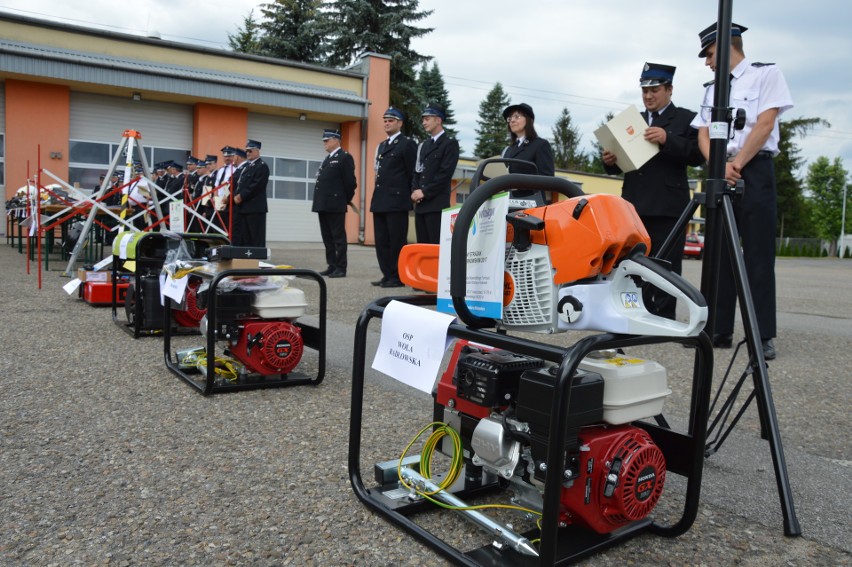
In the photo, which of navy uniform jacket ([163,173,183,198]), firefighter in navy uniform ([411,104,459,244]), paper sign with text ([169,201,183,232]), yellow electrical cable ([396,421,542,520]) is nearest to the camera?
yellow electrical cable ([396,421,542,520])

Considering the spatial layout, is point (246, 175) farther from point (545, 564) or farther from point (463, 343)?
point (545, 564)

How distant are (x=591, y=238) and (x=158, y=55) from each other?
19.1 meters

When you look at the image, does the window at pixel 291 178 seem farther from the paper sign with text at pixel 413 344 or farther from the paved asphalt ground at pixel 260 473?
the paper sign with text at pixel 413 344

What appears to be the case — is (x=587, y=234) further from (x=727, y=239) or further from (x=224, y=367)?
(x=224, y=367)

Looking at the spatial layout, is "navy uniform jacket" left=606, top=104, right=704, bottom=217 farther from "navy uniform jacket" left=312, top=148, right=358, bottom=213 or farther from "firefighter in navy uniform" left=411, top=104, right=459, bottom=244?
"navy uniform jacket" left=312, top=148, right=358, bottom=213

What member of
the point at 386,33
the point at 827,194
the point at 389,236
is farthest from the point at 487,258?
the point at 827,194

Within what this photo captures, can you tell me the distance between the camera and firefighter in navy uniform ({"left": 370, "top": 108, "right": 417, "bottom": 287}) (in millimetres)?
9039

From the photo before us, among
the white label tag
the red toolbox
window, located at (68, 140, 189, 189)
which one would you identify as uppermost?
window, located at (68, 140, 189, 189)

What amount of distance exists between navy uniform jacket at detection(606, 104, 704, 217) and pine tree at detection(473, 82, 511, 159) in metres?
47.6

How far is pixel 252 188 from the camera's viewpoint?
9656 mm

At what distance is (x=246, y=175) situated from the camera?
31.7 ft

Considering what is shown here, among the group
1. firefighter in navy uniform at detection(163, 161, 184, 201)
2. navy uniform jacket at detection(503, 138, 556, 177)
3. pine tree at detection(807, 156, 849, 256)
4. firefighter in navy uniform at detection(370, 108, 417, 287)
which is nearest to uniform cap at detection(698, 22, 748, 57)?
navy uniform jacket at detection(503, 138, 556, 177)

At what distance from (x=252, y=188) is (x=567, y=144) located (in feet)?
190

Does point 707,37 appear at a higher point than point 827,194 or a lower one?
lower
